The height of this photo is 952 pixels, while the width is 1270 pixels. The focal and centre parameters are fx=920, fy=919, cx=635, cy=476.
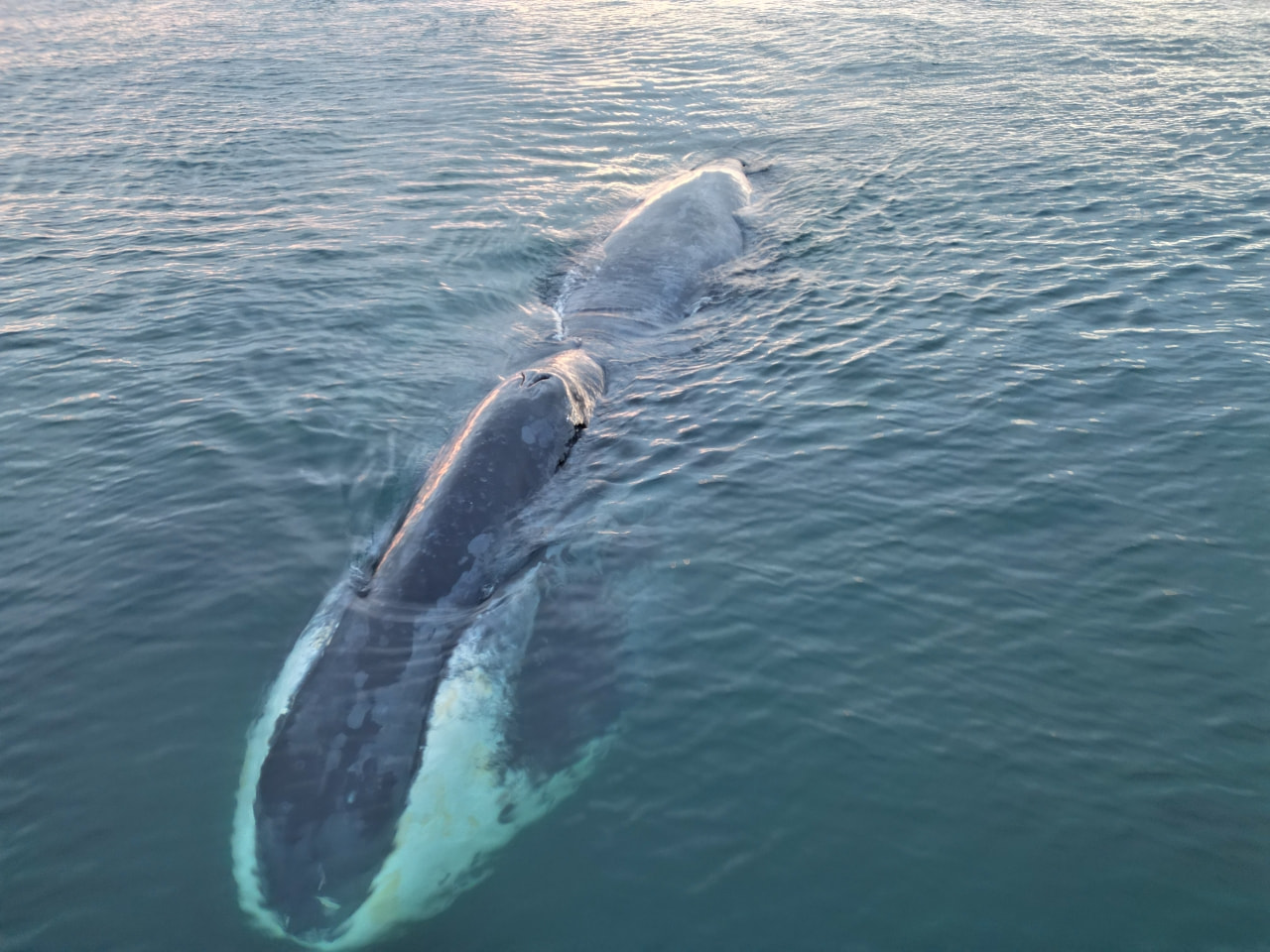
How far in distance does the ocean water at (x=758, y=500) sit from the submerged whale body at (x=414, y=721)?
32 cm

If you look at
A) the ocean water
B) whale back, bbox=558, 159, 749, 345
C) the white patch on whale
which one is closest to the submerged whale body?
the white patch on whale

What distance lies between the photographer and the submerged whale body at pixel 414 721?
277 inches

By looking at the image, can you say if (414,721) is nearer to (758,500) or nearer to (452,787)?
(452,787)

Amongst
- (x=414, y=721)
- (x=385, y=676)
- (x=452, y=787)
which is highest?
(x=385, y=676)

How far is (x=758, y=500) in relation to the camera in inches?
443

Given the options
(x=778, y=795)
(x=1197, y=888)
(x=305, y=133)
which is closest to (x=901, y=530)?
(x=778, y=795)

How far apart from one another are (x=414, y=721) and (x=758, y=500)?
5.00 m

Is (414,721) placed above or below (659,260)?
below

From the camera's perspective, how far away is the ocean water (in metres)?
7.08

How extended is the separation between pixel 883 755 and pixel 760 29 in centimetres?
3615

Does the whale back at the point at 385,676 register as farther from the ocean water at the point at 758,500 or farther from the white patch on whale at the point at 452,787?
the ocean water at the point at 758,500

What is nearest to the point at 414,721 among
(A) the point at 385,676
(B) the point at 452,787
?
(A) the point at 385,676

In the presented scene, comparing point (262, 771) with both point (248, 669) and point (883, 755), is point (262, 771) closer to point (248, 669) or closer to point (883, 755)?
point (248, 669)

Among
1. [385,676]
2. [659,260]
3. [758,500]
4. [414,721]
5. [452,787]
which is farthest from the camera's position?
[659,260]
